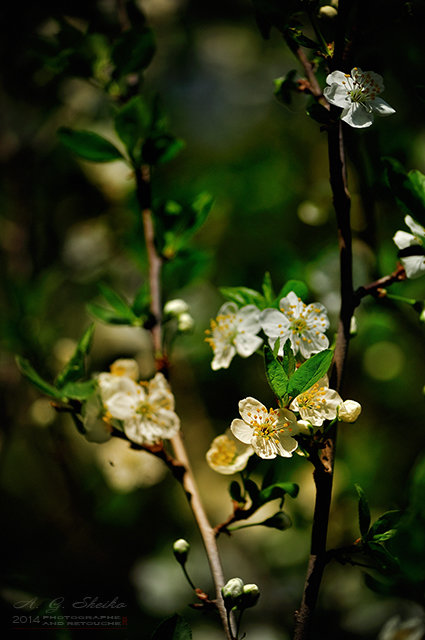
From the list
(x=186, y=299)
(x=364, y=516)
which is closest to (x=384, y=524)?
(x=364, y=516)

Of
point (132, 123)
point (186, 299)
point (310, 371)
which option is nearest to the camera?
point (310, 371)

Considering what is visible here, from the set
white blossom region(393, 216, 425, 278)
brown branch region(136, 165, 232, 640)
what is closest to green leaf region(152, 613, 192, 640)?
brown branch region(136, 165, 232, 640)

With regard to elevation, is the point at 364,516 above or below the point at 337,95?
below

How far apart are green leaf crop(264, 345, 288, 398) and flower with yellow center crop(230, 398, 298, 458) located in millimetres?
31

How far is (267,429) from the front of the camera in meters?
0.63

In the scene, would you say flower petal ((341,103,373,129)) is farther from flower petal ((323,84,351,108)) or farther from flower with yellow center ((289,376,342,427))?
flower with yellow center ((289,376,342,427))

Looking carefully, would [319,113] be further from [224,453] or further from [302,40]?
[224,453]

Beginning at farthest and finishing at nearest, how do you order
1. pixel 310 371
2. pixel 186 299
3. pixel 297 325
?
pixel 186 299
pixel 297 325
pixel 310 371

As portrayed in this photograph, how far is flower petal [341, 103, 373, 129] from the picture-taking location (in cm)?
60

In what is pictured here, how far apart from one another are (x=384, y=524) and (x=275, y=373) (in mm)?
217

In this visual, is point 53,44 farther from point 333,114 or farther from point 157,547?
point 157,547

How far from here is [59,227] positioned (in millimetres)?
1953

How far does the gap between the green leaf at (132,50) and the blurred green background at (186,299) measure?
75 millimetres

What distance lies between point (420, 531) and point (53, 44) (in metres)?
0.89
